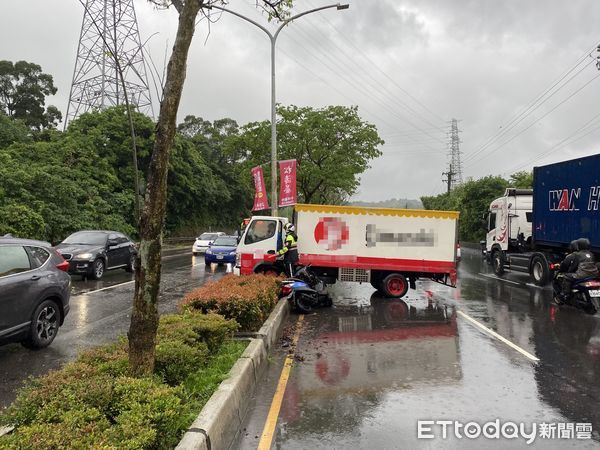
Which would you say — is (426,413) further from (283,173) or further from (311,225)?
(283,173)

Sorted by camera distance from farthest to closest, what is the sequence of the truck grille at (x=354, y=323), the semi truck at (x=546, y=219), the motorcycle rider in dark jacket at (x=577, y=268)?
1. the semi truck at (x=546, y=219)
2. the motorcycle rider in dark jacket at (x=577, y=268)
3. the truck grille at (x=354, y=323)

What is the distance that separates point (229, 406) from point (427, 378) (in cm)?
274

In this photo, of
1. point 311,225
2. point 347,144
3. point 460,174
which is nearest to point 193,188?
point 347,144

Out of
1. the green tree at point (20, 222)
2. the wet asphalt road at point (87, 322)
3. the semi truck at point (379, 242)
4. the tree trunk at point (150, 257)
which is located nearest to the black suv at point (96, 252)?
the wet asphalt road at point (87, 322)

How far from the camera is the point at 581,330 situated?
907 cm

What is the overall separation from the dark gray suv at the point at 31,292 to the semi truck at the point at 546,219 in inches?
474

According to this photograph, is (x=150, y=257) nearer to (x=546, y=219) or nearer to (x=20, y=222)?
(x=546, y=219)

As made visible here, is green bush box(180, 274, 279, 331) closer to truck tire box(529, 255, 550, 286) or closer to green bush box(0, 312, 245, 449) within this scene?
green bush box(0, 312, 245, 449)

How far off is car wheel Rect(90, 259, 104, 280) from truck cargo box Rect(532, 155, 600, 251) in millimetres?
13809

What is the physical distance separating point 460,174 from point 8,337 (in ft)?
225

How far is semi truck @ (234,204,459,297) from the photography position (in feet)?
42.3

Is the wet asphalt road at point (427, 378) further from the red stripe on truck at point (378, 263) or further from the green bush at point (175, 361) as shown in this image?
the red stripe on truck at point (378, 263)

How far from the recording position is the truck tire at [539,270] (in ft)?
50.1

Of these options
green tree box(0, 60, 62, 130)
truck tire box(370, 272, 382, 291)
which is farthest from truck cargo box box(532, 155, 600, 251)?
green tree box(0, 60, 62, 130)
